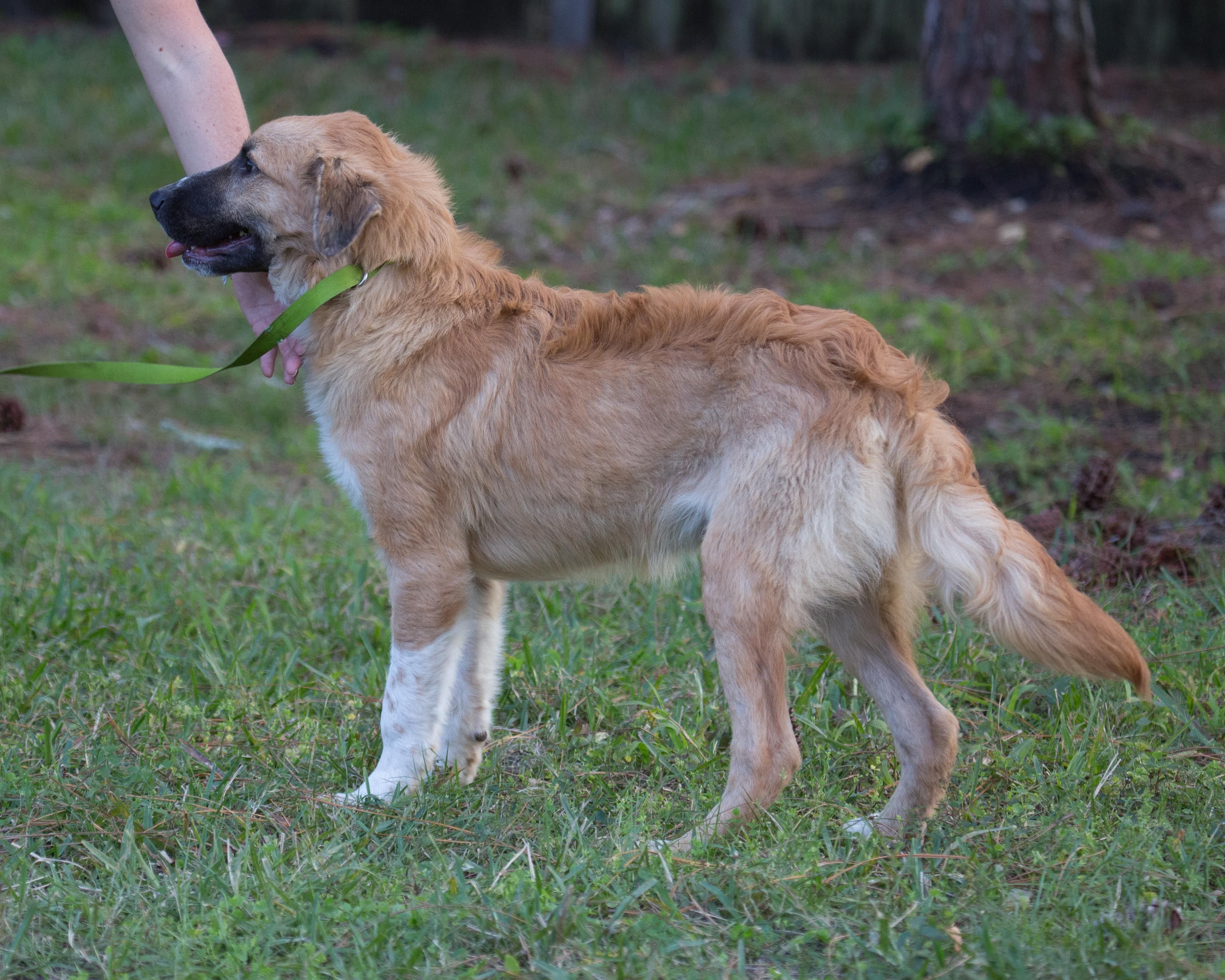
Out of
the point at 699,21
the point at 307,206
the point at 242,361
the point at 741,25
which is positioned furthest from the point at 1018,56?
the point at 699,21

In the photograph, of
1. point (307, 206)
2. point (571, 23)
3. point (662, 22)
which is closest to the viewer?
point (307, 206)

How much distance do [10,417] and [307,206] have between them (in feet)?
12.1

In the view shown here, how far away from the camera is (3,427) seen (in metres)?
6.35

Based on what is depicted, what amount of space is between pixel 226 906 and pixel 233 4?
1736cm

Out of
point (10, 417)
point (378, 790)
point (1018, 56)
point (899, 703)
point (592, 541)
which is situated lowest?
point (10, 417)

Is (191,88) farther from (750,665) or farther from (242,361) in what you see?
(750,665)

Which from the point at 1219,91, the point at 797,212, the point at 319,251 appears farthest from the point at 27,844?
the point at 1219,91

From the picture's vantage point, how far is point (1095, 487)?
5.02 m

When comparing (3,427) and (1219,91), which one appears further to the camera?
(1219,91)

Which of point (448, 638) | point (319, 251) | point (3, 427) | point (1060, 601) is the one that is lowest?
point (3, 427)

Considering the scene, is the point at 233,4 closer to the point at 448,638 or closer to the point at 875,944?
the point at 448,638

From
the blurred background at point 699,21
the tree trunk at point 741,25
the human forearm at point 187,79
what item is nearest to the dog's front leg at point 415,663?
the human forearm at point 187,79


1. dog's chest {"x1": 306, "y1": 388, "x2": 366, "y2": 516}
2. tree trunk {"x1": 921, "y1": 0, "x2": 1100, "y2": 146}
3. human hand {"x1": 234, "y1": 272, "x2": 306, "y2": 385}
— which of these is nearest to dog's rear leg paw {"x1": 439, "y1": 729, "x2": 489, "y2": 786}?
dog's chest {"x1": 306, "y1": 388, "x2": 366, "y2": 516}

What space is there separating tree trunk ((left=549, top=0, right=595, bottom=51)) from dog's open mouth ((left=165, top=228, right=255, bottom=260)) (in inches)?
551
